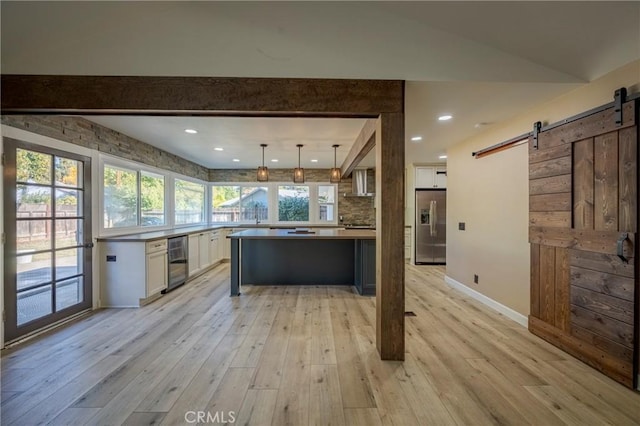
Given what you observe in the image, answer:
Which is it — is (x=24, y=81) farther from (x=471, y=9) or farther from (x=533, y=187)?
(x=533, y=187)

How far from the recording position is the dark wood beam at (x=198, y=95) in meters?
2.29

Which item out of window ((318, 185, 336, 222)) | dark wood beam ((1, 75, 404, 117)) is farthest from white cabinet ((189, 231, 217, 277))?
dark wood beam ((1, 75, 404, 117))

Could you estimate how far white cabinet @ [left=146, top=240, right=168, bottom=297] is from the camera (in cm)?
377

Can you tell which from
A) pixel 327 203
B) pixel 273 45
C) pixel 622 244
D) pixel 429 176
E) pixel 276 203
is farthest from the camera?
pixel 327 203

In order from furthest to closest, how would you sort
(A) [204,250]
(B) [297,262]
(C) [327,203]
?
(C) [327,203], (A) [204,250], (B) [297,262]

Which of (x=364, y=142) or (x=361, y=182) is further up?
(x=364, y=142)

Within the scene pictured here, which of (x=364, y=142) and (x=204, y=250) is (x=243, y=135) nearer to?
(x=364, y=142)

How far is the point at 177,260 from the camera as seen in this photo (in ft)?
15.1

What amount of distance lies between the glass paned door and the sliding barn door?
5.37m

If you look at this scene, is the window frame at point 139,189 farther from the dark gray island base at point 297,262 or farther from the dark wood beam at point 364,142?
the dark wood beam at point 364,142

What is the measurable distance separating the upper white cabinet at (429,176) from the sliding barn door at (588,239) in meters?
3.34

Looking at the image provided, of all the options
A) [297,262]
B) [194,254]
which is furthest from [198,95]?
[194,254]

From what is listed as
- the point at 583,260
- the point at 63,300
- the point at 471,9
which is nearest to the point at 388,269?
the point at 583,260

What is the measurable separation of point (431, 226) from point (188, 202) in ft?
19.1
